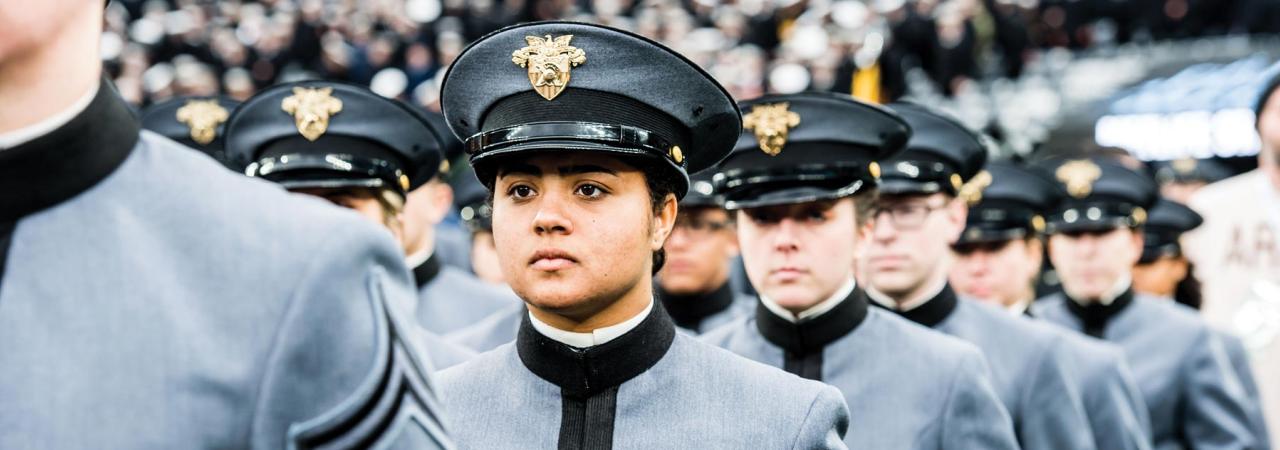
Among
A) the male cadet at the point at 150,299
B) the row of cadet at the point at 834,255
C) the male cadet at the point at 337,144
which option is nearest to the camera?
the male cadet at the point at 150,299

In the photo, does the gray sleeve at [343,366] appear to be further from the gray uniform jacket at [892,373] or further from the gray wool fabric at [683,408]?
the gray uniform jacket at [892,373]

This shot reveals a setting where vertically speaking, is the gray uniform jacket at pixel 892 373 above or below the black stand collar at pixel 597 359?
below

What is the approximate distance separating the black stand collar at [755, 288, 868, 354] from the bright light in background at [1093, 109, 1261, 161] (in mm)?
11869

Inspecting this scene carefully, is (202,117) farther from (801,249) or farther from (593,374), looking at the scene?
(593,374)

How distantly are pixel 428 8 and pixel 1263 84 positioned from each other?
1417cm

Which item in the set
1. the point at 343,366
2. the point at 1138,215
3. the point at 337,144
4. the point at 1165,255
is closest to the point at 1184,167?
the point at 1165,255

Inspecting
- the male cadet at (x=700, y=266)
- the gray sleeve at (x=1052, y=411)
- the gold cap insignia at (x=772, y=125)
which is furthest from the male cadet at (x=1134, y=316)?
the gold cap insignia at (x=772, y=125)

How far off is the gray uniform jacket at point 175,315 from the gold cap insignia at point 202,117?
439cm

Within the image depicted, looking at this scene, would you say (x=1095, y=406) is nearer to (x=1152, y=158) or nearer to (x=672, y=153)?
(x=672, y=153)

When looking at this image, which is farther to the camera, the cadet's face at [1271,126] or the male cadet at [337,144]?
the cadet's face at [1271,126]

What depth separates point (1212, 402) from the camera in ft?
20.5

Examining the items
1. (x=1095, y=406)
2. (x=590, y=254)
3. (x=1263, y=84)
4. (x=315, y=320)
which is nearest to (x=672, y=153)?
(x=590, y=254)

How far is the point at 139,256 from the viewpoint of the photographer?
147 centimetres

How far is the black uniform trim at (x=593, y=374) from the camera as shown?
108 inches
